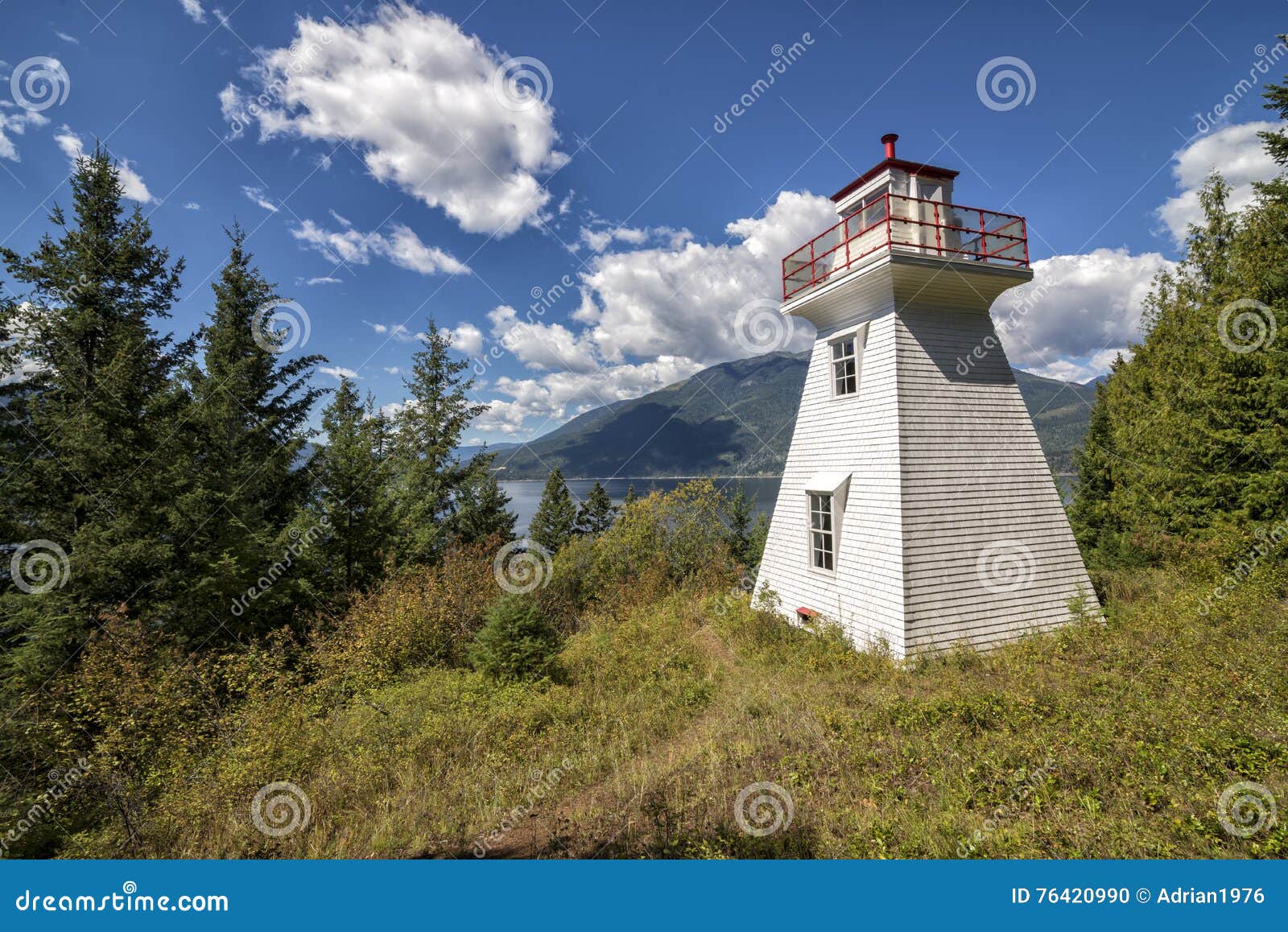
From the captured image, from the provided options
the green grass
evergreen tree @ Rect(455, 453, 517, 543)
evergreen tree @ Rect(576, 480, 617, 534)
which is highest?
evergreen tree @ Rect(576, 480, 617, 534)

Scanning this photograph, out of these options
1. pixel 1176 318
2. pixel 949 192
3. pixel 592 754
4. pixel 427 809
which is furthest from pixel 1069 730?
pixel 1176 318

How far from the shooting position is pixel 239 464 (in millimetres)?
14250

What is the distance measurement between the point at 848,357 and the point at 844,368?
401 mm

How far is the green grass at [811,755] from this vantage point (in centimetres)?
436

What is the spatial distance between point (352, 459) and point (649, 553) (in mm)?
12299

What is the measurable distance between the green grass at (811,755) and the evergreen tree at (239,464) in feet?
16.4

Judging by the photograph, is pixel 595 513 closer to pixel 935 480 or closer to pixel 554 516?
pixel 554 516

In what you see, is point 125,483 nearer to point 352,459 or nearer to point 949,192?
point 352,459

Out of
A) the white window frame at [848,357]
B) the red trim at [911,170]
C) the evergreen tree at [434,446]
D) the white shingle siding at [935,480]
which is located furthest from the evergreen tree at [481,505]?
the red trim at [911,170]

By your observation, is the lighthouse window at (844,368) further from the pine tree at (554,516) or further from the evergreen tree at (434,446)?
the pine tree at (554,516)

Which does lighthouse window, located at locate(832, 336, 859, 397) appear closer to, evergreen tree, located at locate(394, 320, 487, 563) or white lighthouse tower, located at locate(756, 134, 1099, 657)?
white lighthouse tower, located at locate(756, 134, 1099, 657)

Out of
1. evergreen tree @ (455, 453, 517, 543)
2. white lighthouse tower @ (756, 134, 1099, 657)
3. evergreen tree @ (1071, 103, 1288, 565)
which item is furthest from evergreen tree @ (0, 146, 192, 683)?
evergreen tree @ (1071, 103, 1288, 565)

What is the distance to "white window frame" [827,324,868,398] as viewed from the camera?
9.94 metres

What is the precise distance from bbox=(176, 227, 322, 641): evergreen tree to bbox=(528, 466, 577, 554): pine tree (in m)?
21.1
